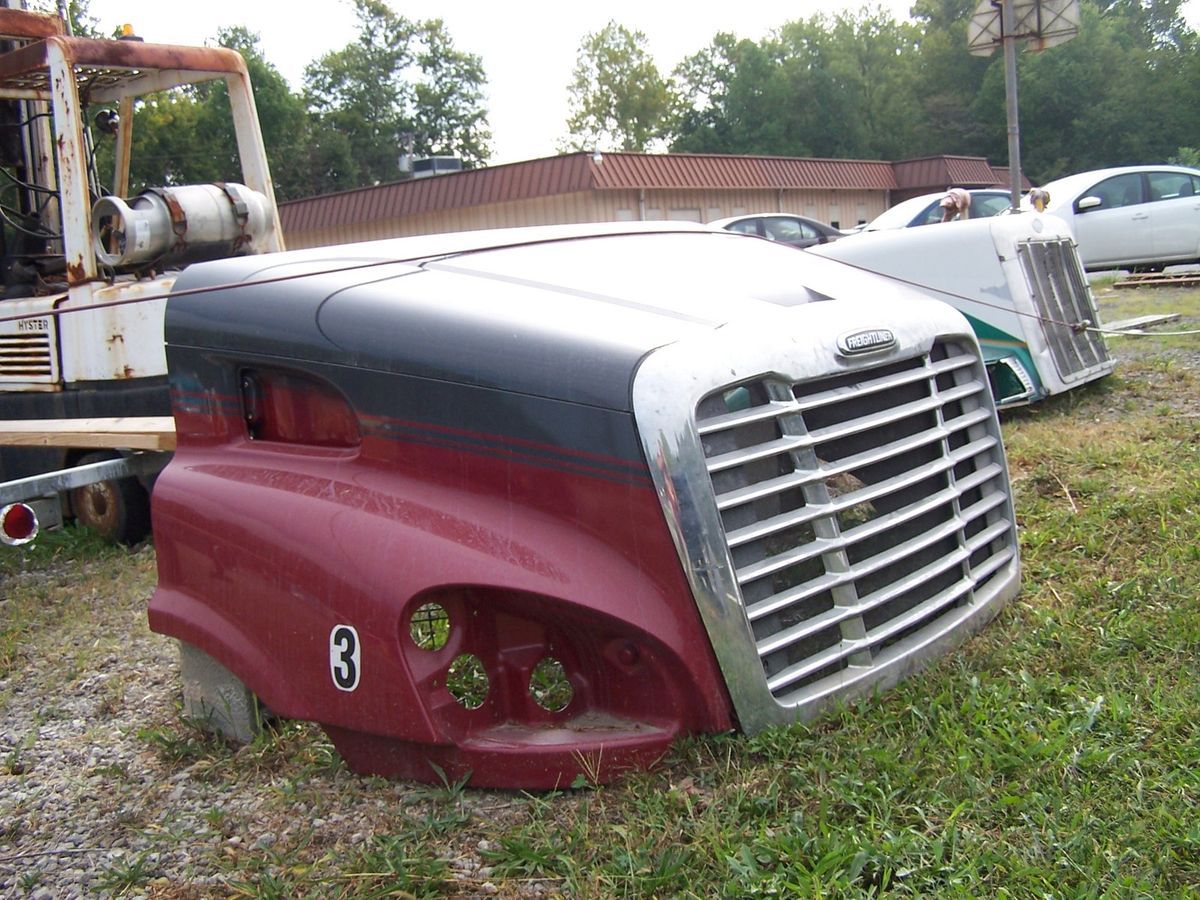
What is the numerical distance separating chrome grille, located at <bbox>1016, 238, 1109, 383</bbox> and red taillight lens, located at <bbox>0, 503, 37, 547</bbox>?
4735mm

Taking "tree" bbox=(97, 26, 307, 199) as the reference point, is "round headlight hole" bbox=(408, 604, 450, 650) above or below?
below

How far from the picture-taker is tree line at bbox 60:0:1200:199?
5116 cm

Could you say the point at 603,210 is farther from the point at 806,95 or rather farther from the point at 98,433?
the point at 806,95

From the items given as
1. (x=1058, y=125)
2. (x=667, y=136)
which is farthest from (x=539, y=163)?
(x=667, y=136)

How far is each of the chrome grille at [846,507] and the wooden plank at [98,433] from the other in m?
2.97

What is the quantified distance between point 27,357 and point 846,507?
15.5 feet

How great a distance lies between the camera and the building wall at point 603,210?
2616 cm

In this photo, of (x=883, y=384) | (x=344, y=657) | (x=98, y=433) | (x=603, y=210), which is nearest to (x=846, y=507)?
(x=883, y=384)

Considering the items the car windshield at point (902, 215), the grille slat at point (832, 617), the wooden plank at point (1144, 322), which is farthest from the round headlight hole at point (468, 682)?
the car windshield at point (902, 215)

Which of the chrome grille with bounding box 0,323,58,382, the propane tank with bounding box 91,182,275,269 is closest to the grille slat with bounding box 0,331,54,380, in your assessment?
the chrome grille with bounding box 0,323,58,382

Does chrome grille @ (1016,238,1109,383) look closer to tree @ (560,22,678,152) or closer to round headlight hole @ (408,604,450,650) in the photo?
round headlight hole @ (408,604,450,650)

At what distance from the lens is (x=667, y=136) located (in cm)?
6725

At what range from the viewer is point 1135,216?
1520cm

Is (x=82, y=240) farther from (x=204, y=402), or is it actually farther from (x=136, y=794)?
(x=136, y=794)
